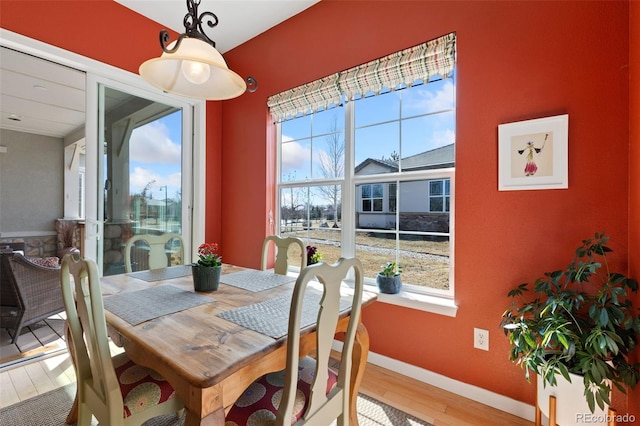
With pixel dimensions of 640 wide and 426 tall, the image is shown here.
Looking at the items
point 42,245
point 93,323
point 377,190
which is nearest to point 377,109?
point 377,190

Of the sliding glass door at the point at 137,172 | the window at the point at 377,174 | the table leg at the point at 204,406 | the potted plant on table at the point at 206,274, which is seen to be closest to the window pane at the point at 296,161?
the window at the point at 377,174

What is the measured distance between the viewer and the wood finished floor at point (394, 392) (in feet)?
5.32

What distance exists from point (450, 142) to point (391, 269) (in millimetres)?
986

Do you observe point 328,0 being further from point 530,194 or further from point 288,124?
point 530,194

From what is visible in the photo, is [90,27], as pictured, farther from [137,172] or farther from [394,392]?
[394,392]

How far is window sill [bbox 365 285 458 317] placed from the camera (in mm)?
1836

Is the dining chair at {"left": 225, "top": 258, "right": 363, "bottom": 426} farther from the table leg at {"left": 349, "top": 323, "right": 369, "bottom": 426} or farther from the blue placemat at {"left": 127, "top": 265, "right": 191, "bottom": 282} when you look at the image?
the blue placemat at {"left": 127, "top": 265, "right": 191, "bottom": 282}

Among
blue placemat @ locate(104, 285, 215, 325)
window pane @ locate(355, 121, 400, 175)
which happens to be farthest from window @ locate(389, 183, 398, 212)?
blue placemat @ locate(104, 285, 215, 325)

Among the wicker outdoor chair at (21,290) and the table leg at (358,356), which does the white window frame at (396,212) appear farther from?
the wicker outdoor chair at (21,290)

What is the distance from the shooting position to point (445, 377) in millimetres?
1867

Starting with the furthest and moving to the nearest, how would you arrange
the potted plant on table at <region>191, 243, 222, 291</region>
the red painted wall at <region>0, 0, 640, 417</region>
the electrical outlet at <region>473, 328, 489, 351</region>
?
1. the electrical outlet at <region>473, 328, 489, 351</region>
2. the potted plant on table at <region>191, 243, 222, 291</region>
3. the red painted wall at <region>0, 0, 640, 417</region>

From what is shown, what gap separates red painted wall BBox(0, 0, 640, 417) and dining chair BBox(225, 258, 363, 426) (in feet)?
3.40

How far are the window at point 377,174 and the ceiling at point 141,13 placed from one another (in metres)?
0.73

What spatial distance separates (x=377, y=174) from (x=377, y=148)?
210mm
